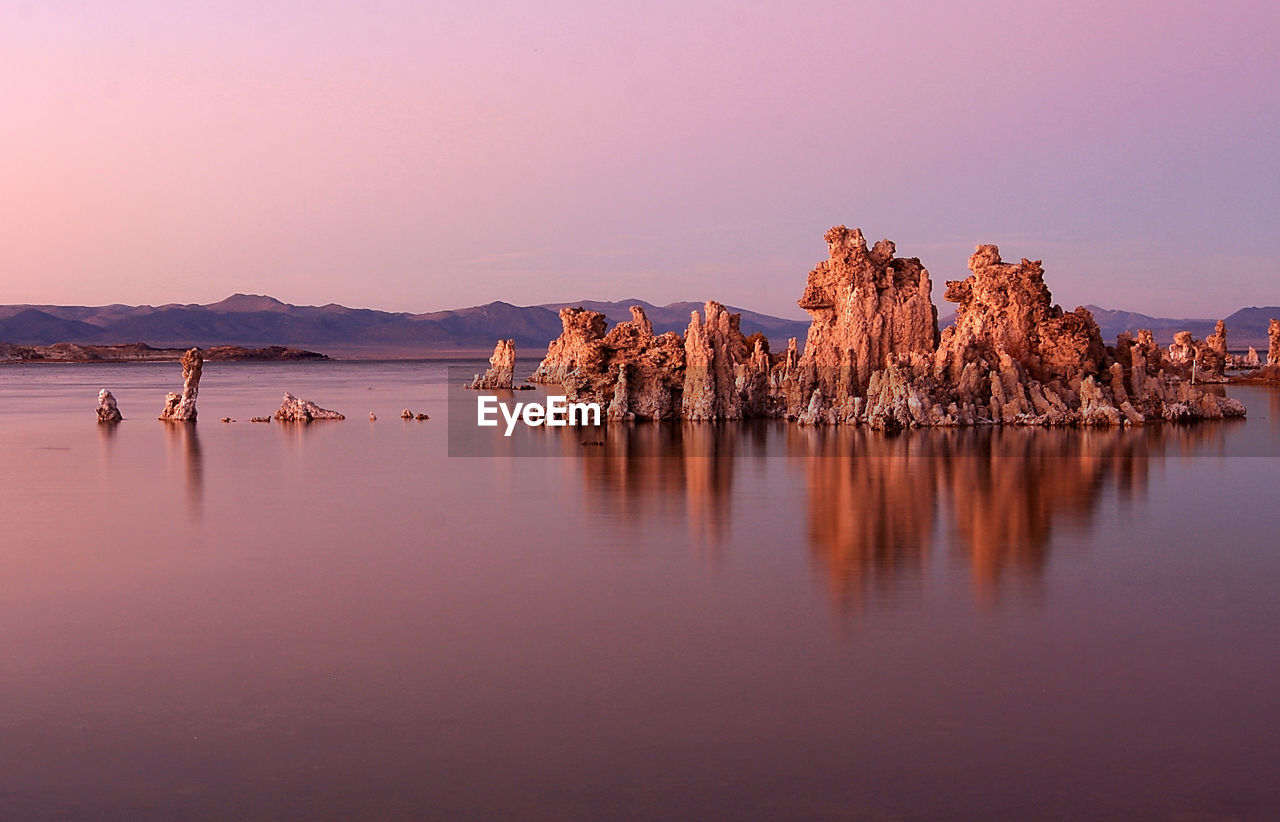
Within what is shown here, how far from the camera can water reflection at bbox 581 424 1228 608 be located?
14023mm

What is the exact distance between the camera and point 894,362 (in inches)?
1304

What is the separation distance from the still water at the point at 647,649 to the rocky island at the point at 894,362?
11.6 metres

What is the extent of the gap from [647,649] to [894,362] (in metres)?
24.4

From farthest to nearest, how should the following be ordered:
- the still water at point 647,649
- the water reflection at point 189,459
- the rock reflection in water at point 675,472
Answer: the water reflection at point 189,459 → the rock reflection in water at point 675,472 → the still water at point 647,649

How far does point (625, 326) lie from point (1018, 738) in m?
28.3

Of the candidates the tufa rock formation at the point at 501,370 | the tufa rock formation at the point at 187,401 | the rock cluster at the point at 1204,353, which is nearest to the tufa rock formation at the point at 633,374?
the tufa rock formation at the point at 187,401

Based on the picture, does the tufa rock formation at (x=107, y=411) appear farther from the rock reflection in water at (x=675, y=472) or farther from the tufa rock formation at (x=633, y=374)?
the rock reflection in water at (x=675, y=472)

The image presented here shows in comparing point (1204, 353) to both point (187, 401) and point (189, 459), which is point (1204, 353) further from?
point (189, 459)

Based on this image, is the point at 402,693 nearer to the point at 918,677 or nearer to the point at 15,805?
the point at 15,805

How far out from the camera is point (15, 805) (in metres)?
6.72

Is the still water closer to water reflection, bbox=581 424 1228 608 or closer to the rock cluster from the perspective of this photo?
water reflection, bbox=581 424 1228 608

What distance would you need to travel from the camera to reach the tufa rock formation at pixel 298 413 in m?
38.2

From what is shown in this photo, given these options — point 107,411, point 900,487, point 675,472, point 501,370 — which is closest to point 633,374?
point 675,472

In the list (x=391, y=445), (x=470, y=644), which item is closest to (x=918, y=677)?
(x=470, y=644)
